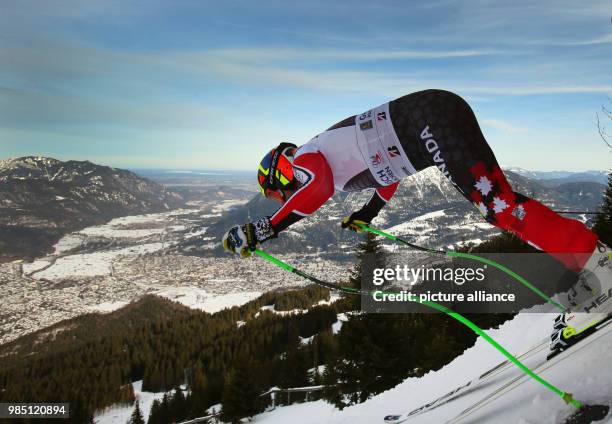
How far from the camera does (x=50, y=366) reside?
81625 millimetres

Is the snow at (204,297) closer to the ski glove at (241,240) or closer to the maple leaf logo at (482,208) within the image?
the ski glove at (241,240)

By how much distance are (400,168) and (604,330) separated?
193cm

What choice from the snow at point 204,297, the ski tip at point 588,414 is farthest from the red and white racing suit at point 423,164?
the snow at point 204,297

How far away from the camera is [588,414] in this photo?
6.95 feet

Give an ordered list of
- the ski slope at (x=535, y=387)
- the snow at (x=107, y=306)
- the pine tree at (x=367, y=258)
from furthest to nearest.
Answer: the snow at (x=107, y=306), the pine tree at (x=367, y=258), the ski slope at (x=535, y=387)

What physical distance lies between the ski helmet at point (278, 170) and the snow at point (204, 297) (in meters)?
155

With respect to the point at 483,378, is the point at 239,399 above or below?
below

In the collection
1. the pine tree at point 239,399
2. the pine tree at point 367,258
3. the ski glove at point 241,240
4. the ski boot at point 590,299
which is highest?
the ski glove at point 241,240

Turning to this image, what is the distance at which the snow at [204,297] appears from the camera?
158m

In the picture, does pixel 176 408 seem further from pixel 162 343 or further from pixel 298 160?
pixel 298 160

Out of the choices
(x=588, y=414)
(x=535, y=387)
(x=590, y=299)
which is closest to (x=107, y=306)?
(x=535, y=387)

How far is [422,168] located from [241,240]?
1.78 metres

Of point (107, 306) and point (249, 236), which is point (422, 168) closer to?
point (249, 236)

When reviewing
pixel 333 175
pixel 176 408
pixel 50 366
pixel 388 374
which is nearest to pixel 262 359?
pixel 176 408
